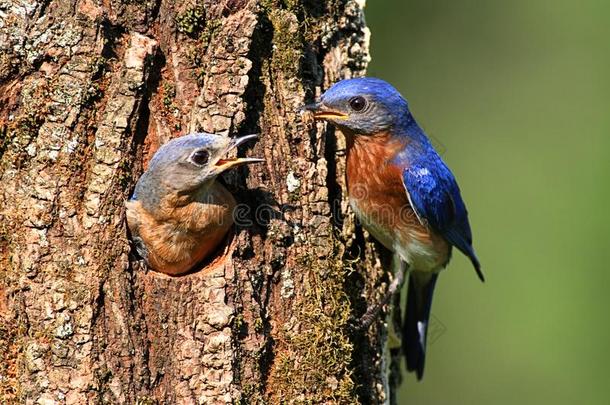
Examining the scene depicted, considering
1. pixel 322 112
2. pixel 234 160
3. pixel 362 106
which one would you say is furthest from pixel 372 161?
pixel 234 160

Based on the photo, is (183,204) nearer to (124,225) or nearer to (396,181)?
(124,225)

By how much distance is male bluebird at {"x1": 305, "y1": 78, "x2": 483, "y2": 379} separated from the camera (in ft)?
19.4

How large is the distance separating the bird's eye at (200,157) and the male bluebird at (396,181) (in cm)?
91

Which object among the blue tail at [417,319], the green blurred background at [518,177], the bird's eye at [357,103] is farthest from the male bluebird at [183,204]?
the green blurred background at [518,177]

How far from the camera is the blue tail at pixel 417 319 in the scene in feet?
23.3

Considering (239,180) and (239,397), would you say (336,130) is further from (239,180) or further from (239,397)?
(239,397)

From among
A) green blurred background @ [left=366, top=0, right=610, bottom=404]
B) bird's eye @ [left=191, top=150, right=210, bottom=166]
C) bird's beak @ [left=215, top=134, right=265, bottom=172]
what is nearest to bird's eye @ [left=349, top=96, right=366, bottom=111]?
bird's beak @ [left=215, top=134, right=265, bottom=172]

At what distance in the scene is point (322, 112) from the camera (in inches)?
219

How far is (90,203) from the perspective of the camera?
4.89 metres

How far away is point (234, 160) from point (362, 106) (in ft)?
4.16

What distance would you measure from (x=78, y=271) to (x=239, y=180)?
1.11 meters

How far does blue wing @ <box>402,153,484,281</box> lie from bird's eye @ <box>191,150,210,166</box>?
70.8 inches

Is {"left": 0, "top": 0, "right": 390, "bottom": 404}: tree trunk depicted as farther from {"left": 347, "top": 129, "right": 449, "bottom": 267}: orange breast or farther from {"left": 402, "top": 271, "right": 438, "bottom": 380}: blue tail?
{"left": 402, "top": 271, "right": 438, "bottom": 380}: blue tail

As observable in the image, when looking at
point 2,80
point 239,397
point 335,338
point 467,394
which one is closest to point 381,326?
point 335,338
